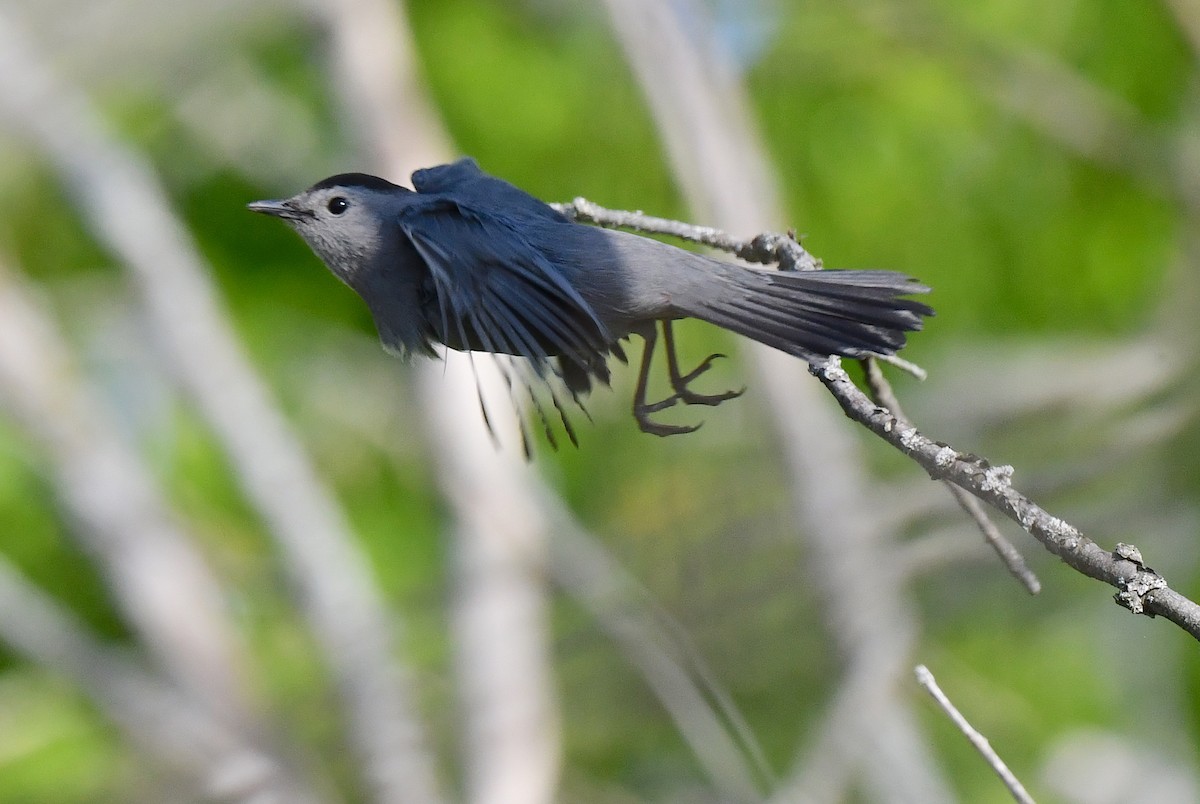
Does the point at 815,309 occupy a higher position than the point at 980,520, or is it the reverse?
the point at 815,309

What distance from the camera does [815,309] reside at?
219cm

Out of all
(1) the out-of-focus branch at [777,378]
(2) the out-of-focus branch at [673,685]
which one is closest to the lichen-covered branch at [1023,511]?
(2) the out-of-focus branch at [673,685]

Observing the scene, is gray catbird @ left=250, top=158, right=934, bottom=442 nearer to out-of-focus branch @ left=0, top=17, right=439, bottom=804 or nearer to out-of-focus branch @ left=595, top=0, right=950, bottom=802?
out-of-focus branch @ left=595, top=0, right=950, bottom=802

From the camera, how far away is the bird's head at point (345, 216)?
2473mm

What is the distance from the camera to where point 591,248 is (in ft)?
7.77

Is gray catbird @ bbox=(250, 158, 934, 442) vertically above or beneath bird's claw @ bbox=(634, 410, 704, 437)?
above

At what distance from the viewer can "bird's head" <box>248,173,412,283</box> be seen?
247cm

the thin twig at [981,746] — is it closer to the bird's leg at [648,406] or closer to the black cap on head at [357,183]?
the bird's leg at [648,406]

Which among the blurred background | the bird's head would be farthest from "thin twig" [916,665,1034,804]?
the blurred background

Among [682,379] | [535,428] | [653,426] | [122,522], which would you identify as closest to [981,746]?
[653,426]

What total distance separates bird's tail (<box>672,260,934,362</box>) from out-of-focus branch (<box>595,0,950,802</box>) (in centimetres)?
390

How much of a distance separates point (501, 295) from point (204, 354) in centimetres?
736

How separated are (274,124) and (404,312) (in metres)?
9.67

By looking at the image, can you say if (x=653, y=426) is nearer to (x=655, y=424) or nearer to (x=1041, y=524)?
(x=655, y=424)
